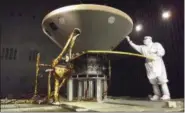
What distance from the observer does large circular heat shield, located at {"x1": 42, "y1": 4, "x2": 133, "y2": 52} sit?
1996 mm

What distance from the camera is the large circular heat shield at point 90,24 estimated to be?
78.6 inches

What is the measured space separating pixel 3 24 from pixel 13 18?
19 centimetres

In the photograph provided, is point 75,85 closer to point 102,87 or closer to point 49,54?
point 102,87

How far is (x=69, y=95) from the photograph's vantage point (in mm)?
2553

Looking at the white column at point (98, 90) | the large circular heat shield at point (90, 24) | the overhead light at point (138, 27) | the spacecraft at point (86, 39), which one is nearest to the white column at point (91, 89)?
the spacecraft at point (86, 39)

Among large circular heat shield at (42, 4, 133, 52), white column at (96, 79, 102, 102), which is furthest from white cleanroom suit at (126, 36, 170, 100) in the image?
white column at (96, 79, 102, 102)

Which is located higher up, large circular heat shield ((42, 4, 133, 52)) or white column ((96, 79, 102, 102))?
large circular heat shield ((42, 4, 133, 52))

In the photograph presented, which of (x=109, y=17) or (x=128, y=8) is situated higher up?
(x=128, y=8)

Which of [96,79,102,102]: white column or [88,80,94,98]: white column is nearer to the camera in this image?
[96,79,102,102]: white column

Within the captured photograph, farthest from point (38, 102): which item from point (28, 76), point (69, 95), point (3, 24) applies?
point (3, 24)

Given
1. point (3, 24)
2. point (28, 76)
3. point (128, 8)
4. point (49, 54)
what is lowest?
point (28, 76)

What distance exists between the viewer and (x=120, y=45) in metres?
3.35

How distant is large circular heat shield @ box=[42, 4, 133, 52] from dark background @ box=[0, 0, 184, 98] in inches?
23.8

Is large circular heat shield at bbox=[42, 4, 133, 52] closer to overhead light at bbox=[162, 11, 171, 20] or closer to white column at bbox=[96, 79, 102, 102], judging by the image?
white column at bbox=[96, 79, 102, 102]
